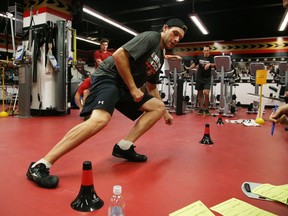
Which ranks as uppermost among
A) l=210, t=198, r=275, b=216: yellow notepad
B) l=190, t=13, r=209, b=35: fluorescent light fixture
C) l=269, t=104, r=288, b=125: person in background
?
l=190, t=13, r=209, b=35: fluorescent light fixture

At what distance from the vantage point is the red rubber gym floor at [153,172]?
1283 mm

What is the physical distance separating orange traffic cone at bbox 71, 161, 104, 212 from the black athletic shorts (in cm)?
58

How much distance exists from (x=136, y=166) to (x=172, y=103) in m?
5.18

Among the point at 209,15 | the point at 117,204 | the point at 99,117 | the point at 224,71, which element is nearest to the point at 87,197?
the point at 117,204

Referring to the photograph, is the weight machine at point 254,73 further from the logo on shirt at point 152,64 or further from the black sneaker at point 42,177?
the black sneaker at point 42,177

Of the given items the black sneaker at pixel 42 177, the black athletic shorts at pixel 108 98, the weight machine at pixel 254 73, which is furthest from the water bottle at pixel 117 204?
the weight machine at pixel 254 73

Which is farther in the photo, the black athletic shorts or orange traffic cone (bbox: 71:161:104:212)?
the black athletic shorts

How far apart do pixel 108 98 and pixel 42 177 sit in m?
0.68

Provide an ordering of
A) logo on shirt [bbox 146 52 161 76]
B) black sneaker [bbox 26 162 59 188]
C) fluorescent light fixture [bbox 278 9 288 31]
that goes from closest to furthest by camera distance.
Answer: black sneaker [bbox 26 162 59 188] → logo on shirt [bbox 146 52 161 76] → fluorescent light fixture [bbox 278 9 288 31]

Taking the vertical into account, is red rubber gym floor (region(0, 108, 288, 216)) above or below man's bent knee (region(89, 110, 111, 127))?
below

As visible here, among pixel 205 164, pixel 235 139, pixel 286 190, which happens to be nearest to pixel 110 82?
pixel 205 164

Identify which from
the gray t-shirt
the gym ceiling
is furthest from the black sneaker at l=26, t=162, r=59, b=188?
the gym ceiling

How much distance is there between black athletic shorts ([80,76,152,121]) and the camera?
173 centimetres

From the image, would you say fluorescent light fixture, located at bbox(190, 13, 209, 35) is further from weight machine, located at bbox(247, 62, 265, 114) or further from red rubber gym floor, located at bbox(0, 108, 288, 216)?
red rubber gym floor, located at bbox(0, 108, 288, 216)
